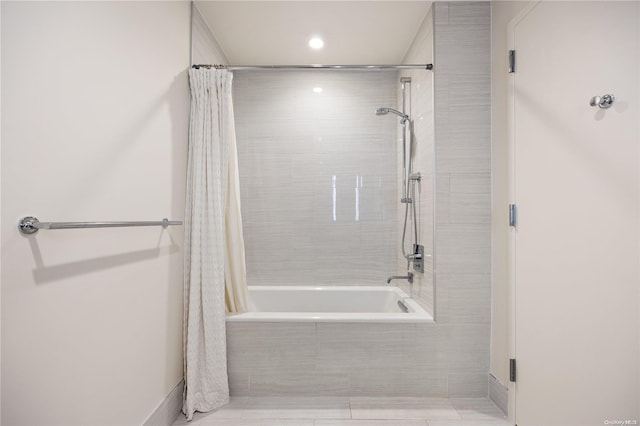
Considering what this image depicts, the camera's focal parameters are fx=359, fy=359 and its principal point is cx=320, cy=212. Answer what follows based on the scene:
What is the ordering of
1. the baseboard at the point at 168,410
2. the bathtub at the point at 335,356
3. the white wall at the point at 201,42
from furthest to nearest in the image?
the white wall at the point at 201,42 → the bathtub at the point at 335,356 → the baseboard at the point at 168,410

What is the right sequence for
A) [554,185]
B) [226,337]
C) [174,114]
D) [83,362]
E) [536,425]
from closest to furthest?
[83,362] → [554,185] → [536,425] → [174,114] → [226,337]

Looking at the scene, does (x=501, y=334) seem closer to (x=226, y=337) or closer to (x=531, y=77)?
(x=531, y=77)

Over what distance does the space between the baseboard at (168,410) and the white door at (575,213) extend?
1.78 meters

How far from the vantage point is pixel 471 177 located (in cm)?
214

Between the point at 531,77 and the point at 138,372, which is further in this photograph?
the point at 531,77

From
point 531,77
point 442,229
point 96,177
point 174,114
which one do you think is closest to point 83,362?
point 96,177

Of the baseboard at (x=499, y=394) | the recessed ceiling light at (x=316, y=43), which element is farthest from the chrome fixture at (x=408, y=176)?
the baseboard at (x=499, y=394)

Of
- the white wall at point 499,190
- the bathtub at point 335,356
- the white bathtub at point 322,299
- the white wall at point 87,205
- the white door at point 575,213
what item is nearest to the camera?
the white wall at point 87,205

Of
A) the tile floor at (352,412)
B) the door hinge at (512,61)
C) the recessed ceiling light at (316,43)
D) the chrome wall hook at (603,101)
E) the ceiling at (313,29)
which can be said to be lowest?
the tile floor at (352,412)

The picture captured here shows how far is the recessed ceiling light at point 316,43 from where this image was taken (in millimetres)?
2629

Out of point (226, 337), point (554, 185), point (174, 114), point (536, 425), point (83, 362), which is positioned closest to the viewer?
point (83, 362)

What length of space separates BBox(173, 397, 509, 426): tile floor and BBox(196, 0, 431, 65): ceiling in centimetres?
237

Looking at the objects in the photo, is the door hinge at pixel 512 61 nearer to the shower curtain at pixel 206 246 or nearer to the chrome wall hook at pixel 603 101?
the chrome wall hook at pixel 603 101

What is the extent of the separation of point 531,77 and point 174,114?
1.81 m
